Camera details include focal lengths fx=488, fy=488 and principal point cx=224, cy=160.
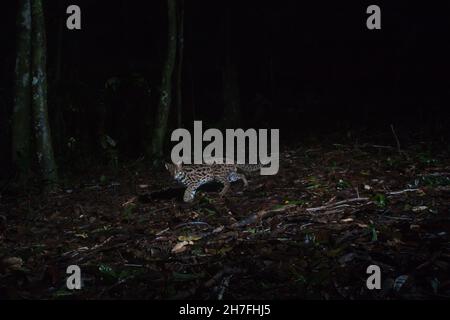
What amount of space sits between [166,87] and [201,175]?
4.89 m

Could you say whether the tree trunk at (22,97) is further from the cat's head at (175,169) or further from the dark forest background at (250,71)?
the cat's head at (175,169)

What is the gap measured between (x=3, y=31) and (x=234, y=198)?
12.9m

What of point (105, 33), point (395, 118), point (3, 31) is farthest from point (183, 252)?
point (105, 33)

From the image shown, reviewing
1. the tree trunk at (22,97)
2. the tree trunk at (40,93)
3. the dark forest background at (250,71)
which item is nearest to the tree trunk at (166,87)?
the dark forest background at (250,71)

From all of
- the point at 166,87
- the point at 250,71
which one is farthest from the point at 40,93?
Result: the point at 250,71

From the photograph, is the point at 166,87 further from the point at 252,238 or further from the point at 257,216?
the point at 252,238

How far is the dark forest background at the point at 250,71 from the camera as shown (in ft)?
51.8

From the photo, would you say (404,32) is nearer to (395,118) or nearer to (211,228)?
(395,118)

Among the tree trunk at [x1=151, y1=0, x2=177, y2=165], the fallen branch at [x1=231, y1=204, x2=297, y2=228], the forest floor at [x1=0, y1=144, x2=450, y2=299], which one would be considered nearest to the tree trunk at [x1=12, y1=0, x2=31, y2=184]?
the forest floor at [x1=0, y1=144, x2=450, y2=299]

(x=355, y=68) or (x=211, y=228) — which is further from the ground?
(x=355, y=68)

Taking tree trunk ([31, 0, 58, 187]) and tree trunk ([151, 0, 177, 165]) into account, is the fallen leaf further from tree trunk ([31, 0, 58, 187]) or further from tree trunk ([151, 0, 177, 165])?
tree trunk ([151, 0, 177, 165])

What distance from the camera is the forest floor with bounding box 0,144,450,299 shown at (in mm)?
5414

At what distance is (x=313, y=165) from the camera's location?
37.1 feet

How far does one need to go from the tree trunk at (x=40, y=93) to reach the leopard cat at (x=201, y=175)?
304 cm
